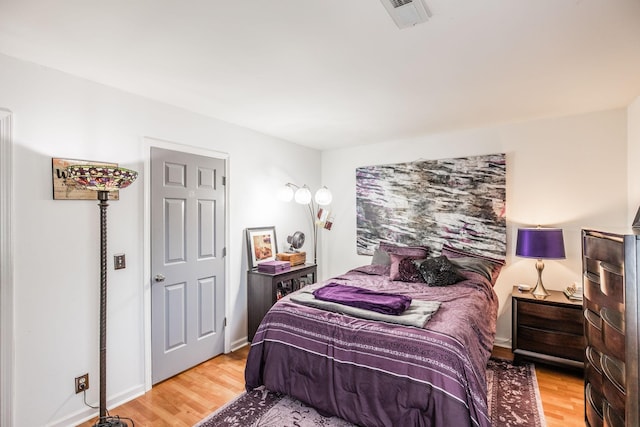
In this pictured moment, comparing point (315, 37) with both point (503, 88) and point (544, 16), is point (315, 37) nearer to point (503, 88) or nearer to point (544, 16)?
point (544, 16)

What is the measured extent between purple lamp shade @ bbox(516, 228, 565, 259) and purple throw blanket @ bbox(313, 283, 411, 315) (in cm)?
141

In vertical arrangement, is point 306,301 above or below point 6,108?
below

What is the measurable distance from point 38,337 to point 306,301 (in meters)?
1.78

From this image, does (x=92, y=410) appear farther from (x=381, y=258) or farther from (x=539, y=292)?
(x=539, y=292)

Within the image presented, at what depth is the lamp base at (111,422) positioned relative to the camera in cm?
205

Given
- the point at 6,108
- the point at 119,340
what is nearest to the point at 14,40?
the point at 6,108

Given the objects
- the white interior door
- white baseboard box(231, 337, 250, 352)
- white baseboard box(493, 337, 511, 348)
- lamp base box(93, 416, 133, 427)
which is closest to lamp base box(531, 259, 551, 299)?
white baseboard box(493, 337, 511, 348)

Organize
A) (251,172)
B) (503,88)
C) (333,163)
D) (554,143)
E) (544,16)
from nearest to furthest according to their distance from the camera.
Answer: (544,16)
(503,88)
(554,143)
(251,172)
(333,163)

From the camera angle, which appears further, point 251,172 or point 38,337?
point 251,172

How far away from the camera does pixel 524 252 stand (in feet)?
9.65

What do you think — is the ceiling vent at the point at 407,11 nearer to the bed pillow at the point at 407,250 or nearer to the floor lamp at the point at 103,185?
the floor lamp at the point at 103,185

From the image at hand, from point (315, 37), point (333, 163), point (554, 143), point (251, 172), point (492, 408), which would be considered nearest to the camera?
point (315, 37)

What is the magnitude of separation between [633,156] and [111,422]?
15.1 ft

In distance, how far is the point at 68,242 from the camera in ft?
7.07
